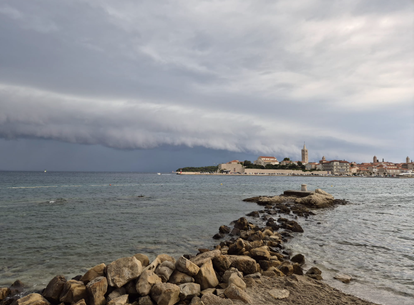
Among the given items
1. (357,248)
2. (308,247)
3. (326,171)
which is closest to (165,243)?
(308,247)

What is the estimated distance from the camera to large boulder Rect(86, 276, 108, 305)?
223 inches

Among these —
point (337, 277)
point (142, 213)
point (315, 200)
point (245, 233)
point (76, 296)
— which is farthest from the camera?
point (315, 200)

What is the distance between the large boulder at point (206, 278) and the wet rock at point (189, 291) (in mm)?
349

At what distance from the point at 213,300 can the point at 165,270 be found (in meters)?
1.53

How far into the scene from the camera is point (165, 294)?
556 cm

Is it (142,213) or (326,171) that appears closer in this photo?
(142,213)

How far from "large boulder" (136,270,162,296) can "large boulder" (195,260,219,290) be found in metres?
0.97

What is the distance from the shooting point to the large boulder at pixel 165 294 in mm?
5539

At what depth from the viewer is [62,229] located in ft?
48.2

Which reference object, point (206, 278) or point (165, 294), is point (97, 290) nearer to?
point (165, 294)

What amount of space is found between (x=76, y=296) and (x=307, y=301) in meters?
5.00

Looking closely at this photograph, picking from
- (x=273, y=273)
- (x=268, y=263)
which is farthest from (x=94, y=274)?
(x=268, y=263)

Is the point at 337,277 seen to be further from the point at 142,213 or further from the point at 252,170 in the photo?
the point at 252,170

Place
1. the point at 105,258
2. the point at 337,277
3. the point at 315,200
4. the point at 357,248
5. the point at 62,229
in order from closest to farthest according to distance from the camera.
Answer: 1. the point at 337,277
2. the point at 105,258
3. the point at 357,248
4. the point at 62,229
5. the point at 315,200
